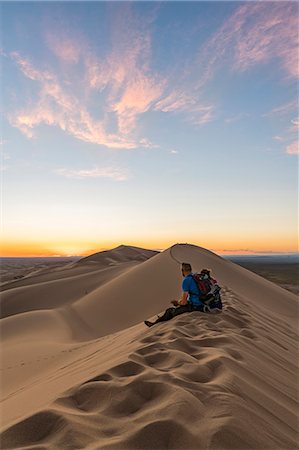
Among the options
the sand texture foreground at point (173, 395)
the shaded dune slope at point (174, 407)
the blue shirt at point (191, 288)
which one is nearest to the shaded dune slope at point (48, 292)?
the sand texture foreground at point (173, 395)

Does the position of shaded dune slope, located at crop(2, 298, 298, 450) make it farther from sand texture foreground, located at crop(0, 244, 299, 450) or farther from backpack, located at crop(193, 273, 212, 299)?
backpack, located at crop(193, 273, 212, 299)

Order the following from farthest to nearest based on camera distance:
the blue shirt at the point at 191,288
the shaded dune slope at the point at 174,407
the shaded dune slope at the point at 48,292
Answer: the shaded dune slope at the point at 48,292
the blue shirt at the point at 191,288
the shaded dune slope at the point at 174,407

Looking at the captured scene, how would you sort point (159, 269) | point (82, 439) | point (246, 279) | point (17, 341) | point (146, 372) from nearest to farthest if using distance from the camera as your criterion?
point (82, 439)
point (146, 372)
point (17, 341)
point (159, 269)
point (246, 279)

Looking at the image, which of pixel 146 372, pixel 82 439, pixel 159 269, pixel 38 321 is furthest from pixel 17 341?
pixel 82 439

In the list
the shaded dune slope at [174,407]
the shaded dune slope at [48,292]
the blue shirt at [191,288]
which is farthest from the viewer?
the shaded dune slope at [48,292]

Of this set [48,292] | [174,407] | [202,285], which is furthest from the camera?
[48,292]

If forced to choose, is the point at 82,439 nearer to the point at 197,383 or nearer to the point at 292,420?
the point at 197,383

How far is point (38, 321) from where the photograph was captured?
13.6 meters

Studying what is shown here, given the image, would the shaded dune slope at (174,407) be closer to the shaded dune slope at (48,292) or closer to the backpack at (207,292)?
the backpack at (207,292)

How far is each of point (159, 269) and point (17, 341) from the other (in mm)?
7928

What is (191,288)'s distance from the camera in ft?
22.3

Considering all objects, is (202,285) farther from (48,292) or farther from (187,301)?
(48,292)

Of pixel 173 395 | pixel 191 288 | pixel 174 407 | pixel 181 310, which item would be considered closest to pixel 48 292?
pixel 181 310

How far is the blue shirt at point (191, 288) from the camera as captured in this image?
22.1 feet
